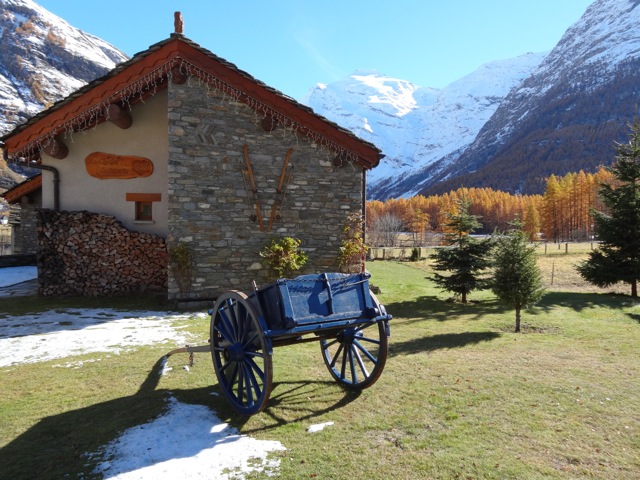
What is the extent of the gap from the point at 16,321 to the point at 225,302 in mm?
6443

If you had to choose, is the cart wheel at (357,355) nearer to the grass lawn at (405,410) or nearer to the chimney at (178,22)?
the grass lawn at (405,410)

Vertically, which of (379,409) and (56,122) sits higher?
(56,122)

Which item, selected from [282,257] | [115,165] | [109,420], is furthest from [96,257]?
[109,420]

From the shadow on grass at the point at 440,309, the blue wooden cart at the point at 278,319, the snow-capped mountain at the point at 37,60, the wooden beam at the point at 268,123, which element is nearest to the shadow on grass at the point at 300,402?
the blue wooden cart at the point at 278,319

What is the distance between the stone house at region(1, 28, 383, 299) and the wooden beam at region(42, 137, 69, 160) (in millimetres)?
31

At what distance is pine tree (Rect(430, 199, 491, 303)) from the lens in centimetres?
1167

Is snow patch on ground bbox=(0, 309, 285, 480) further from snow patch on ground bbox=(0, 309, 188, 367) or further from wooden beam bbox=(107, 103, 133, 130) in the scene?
wooden beam bbox=(107, 103, 133, 130)

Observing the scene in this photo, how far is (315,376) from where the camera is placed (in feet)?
18.2

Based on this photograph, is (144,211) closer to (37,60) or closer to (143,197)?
(143,197)

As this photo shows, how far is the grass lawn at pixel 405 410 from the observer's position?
11.2 ft

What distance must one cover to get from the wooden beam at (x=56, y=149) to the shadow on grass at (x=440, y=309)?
9944mm

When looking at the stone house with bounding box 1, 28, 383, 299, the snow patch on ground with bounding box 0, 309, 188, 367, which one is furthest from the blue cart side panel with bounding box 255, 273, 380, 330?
the stone house with bounding box 1, 28, 383, 299

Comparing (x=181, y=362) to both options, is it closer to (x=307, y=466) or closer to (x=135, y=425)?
(x=135, y=425)

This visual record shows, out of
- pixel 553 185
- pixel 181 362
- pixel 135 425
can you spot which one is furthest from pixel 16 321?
pixel 553 185
